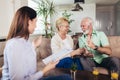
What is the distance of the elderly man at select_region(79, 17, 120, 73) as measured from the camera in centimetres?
267

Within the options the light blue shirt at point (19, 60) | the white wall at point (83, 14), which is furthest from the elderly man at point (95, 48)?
the white wall at point (83, 14)

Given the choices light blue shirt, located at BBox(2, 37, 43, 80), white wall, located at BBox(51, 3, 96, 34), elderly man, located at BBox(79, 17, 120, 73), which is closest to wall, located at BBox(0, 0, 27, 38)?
elderly man, located at BBox(79, 17, 120, 73)

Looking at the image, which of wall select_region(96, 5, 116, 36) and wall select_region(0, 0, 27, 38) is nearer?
wall select_region(0, 0, 27, 38)

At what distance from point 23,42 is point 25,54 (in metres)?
0.09

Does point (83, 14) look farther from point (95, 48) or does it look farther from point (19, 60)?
point (19, 60)

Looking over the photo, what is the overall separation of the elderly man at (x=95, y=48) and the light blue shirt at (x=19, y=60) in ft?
4.24

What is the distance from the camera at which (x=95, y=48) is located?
2758 millimetres

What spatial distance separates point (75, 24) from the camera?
9.48 meters

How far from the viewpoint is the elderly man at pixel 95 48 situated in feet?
8.75

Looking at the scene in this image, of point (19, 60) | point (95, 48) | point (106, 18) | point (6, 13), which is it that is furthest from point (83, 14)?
point (19, 60)

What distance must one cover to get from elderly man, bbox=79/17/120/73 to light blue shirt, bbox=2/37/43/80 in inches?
50.8

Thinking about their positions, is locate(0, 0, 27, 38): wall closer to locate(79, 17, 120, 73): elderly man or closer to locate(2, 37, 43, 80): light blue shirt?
locate(79, 17, 120, 73): elderly man

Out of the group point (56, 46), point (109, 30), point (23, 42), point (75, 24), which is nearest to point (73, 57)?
point (56, 46)

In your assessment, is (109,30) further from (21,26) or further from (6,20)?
(21,26)
